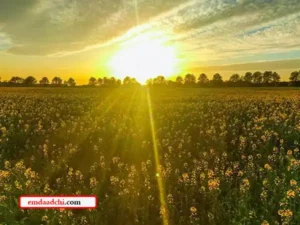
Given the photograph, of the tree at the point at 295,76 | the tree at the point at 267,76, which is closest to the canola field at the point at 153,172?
the tree at the point at 295,76

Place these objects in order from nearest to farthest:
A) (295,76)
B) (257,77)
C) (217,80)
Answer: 1. (217,80)
2. (295,76)
3. (257,77)

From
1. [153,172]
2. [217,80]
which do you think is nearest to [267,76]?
[217,80]

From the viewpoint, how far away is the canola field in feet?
20.7

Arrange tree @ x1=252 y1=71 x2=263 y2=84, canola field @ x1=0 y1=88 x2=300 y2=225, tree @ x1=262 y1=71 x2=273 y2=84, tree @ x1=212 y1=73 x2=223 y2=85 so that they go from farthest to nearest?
tree @ x1=252 y1=71 x2=263 y2=84, tree @ x1=262 y1=71 x2=273 y2=84, tree @ x1=212 y1=73 x2=223 y2=85, canola field @ x1=0 y1=88 x2=300 y2=225

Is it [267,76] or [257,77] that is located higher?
[267,76]

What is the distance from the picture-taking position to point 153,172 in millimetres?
8773

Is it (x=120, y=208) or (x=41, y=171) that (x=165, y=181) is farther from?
(x=41, y=171)

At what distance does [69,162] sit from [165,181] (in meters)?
3.74

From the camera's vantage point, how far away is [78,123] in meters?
15.1

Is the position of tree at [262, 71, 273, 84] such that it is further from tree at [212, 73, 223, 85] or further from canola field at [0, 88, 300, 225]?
canola field at [0, 88, 300, 225]

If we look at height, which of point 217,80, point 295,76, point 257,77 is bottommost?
point 295,76

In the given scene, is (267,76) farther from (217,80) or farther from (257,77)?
(217,80)

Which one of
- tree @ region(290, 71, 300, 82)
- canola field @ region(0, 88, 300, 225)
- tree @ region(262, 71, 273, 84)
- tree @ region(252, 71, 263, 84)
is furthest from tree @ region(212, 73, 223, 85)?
canola field @ region(0, 88, 300, 225)

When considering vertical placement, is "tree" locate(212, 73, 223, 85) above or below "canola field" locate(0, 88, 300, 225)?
above
